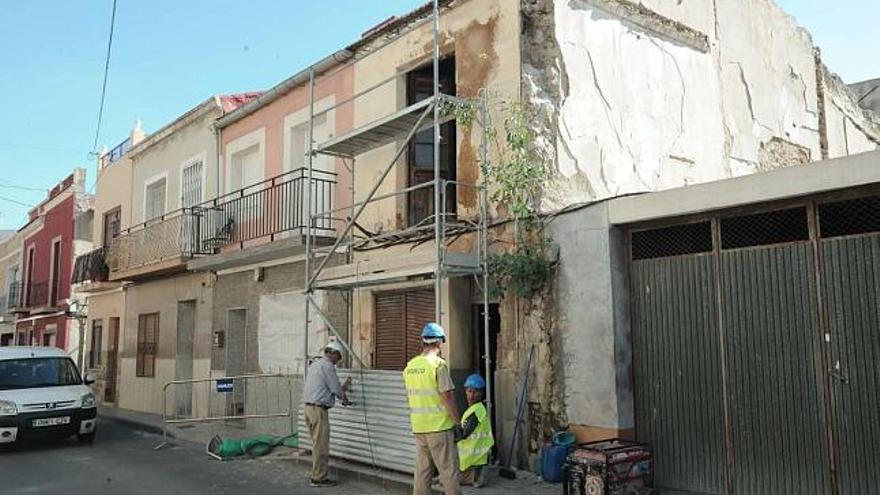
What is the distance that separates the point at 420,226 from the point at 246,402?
18.8ft

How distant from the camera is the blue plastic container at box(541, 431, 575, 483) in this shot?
7543 mm

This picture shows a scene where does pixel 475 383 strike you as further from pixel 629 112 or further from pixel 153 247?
pixel 153 247

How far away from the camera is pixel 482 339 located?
949cm

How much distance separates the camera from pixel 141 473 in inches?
377

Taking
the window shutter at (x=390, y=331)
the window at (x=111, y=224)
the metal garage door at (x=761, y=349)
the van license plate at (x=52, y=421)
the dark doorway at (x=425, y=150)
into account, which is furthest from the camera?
the window at (x=111, y=224)

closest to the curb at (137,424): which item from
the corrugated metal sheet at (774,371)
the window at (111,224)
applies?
the window at (111,224)

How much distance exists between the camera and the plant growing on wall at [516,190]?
324 inches

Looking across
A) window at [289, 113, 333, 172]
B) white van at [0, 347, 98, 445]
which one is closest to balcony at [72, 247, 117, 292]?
white van at [0, 347, 98, 445]

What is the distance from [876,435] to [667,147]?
17.3 ft

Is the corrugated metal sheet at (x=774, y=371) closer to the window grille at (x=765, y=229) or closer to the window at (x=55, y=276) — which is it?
the window grille at (x=765, y=229)

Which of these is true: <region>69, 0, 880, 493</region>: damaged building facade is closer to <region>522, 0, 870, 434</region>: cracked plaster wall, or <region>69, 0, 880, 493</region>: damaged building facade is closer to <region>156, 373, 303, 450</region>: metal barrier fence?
<region>522, 0, 870, 434</region>: cracked plaster wall

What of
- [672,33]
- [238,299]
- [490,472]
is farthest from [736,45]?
[238,299]

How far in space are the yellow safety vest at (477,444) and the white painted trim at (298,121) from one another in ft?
18.8

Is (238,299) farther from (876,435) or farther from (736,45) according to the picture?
(876,435)
